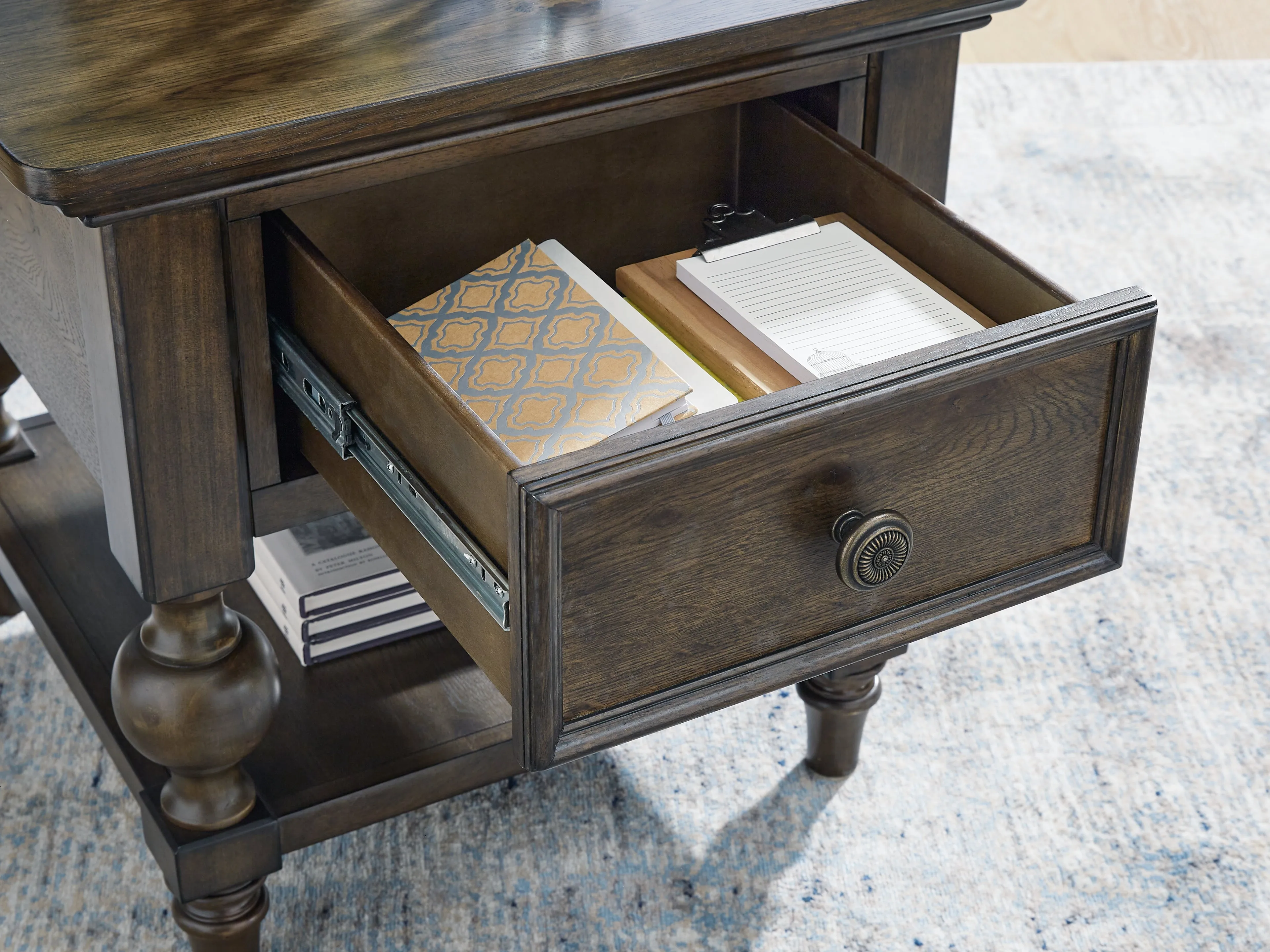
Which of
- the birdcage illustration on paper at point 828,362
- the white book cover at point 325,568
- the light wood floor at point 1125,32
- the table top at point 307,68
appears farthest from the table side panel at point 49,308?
the light wood floor at point 1125,32

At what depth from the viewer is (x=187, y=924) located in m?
0.90

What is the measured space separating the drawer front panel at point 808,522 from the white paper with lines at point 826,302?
2.5 inches

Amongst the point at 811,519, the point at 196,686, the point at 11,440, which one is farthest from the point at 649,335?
the point at 11,440

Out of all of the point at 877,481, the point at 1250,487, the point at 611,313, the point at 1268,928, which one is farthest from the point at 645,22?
the point at 1250,487

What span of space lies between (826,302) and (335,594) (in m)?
0.41

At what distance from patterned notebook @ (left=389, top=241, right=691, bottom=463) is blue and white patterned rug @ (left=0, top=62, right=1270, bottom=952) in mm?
406

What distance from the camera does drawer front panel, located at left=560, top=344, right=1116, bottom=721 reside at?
60 cm

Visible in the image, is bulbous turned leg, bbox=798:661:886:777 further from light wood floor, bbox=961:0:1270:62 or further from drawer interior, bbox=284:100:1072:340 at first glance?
light wood floor, bbox=961:0:1270:62

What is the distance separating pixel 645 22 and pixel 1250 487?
2.81 ft

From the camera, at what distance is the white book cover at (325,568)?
Result: 1.01 meters

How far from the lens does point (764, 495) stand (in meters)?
0.62

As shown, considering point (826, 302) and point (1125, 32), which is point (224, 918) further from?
point (1125, 32)

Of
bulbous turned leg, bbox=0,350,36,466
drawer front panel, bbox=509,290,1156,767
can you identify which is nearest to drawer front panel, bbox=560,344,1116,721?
drawer front panel, bbox=509,290,1156,767

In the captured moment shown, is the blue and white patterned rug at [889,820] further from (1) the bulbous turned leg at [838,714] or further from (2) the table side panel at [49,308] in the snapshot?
(2) the table side panel at [49,308]
